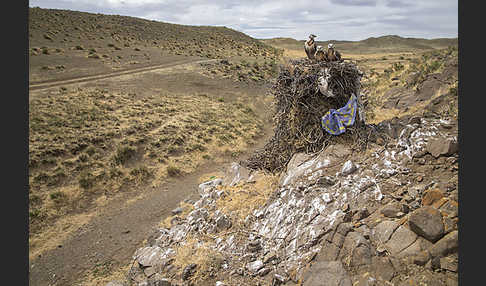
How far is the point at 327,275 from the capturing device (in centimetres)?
357

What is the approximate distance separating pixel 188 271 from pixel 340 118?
490cm

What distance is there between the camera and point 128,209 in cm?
998

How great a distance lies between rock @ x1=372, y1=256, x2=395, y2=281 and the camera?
3.24 metres

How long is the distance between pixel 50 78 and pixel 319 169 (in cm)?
2405

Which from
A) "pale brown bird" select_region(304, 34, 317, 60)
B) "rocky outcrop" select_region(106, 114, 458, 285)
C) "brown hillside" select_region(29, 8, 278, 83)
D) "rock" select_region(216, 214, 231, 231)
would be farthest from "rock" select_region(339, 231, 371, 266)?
"brown hillside" select_region(29, 8, 278, 83)

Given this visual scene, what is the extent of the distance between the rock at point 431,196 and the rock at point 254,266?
2878 millimetres

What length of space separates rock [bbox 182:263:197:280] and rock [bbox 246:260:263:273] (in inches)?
50.6

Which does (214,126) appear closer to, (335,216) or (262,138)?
(262,138)

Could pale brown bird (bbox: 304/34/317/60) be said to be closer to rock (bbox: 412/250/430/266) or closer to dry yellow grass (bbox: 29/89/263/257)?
rock (bbox: 412/250/430/266)

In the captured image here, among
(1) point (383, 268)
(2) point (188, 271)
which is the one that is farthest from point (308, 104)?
(2) point (188, 271)

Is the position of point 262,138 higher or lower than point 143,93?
lower

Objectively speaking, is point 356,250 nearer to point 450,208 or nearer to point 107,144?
point 450,208

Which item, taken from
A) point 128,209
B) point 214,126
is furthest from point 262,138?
point 128,209

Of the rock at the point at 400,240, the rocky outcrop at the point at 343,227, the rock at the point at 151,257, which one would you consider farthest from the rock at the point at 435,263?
the rock at the point at 151,257
